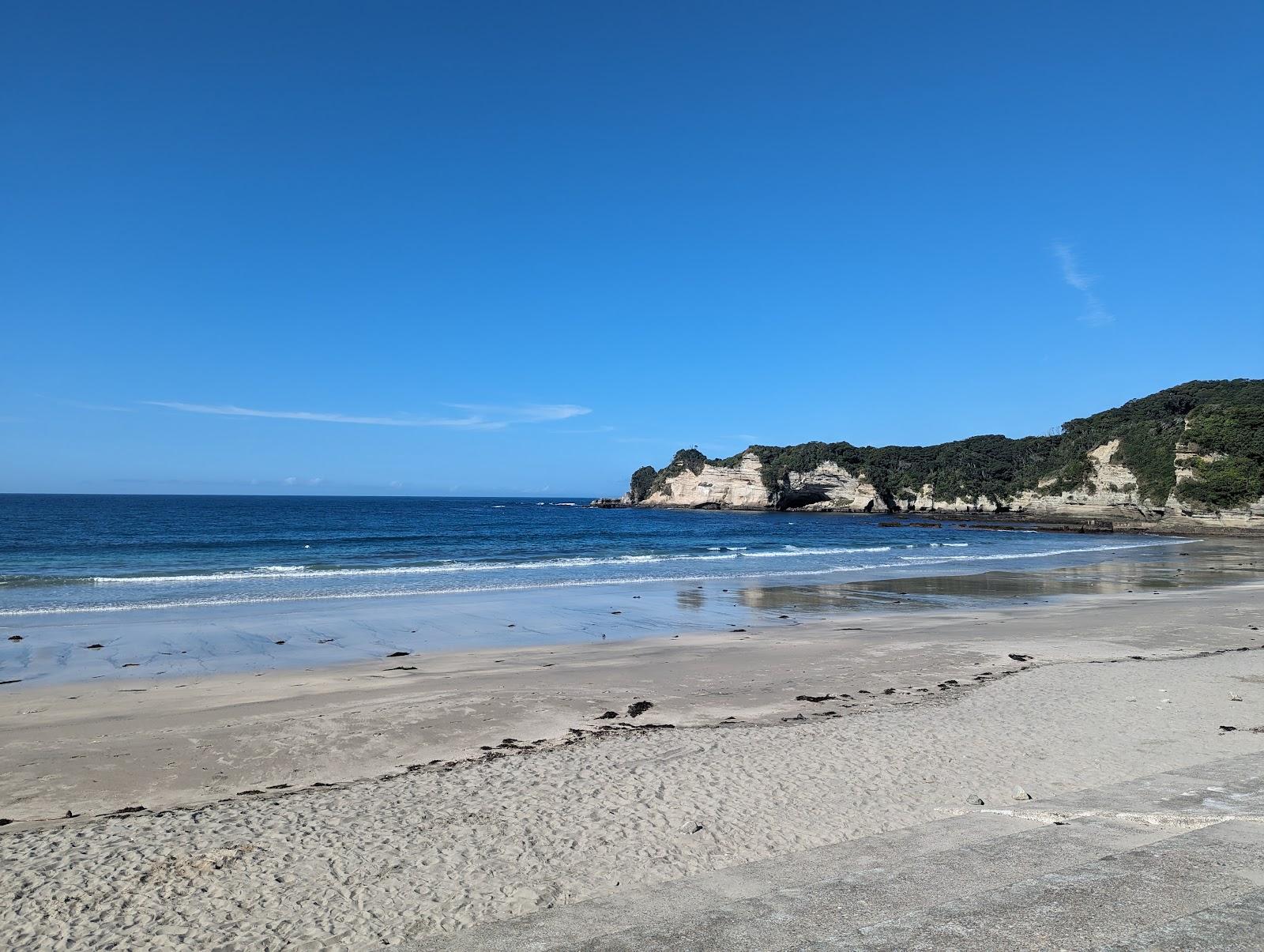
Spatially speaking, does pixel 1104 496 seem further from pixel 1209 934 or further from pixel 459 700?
pixel 1209 934

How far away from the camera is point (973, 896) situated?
4.38 meters

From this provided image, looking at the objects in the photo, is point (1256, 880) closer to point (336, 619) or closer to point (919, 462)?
point (336, 619)

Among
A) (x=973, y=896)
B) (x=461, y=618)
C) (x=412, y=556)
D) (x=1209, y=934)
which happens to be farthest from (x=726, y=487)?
(x=1209, y=934)

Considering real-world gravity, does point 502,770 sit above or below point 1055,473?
below

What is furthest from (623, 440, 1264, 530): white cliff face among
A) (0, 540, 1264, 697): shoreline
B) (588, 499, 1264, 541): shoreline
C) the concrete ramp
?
the concrete ramp

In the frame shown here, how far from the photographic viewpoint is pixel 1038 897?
4.25 m

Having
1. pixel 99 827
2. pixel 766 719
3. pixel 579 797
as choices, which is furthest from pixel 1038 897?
pixel 99 827

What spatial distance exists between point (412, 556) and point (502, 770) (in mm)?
31694

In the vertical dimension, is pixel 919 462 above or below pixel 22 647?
above

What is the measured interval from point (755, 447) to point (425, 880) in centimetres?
11643

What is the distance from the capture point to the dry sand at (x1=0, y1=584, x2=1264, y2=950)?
15.5ft

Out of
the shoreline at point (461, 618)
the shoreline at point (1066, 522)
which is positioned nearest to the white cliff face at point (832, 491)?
the shoreline at point (1066, 522)

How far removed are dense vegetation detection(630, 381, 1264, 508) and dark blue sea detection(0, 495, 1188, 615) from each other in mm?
11636

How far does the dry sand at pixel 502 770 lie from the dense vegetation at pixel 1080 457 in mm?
60192
